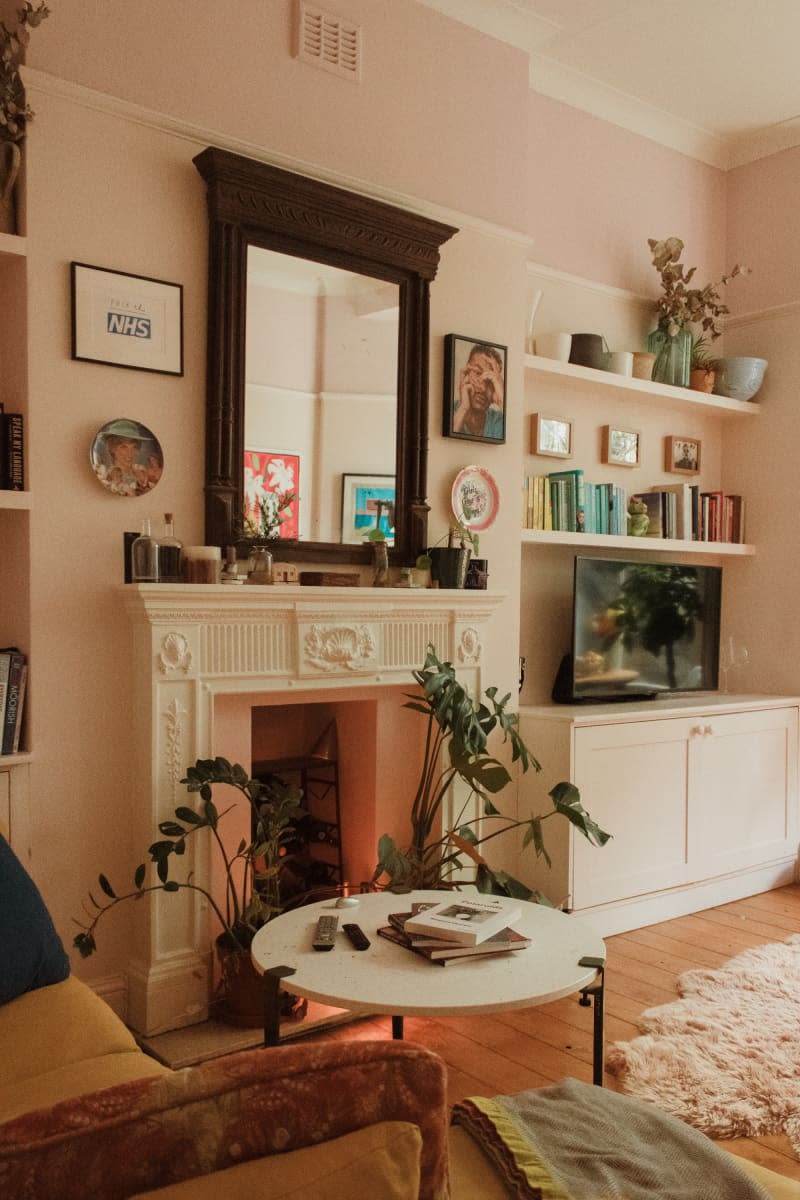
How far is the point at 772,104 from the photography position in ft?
14.5

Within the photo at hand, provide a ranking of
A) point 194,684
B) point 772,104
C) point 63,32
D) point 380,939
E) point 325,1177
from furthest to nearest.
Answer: point 772,104, point 194,684, point 63,32, point 380,939, point 325,1177

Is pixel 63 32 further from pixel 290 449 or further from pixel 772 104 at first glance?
pixel 772 104

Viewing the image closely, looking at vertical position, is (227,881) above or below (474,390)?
below

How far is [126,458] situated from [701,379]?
9.85 feet

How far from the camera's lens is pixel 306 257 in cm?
311

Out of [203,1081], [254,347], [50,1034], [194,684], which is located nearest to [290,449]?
[254,347]

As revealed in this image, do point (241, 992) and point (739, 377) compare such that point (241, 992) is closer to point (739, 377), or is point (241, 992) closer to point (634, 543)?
point (634, 543)

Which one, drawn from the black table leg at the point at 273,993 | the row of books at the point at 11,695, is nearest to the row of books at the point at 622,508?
the row of books at the point at 11,695

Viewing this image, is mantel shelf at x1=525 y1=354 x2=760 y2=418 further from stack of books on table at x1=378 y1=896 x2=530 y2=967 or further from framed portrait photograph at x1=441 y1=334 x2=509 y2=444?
stack of books on table at x1=378 y1=896 x2=530 y2=967

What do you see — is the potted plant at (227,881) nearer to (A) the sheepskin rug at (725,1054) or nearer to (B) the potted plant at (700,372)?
(A) the sheepskin rug at (725,1054)

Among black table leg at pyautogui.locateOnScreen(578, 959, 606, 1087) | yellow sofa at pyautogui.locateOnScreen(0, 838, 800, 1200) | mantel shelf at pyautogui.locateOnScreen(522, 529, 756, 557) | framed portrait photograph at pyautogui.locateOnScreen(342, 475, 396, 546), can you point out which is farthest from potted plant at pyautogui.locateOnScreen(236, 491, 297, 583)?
yellow sofa at pyautogui.locateOnScreen(0, 838, 800, 1200)

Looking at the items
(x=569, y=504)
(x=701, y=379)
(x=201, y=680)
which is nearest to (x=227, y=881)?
(x=201, y=680)

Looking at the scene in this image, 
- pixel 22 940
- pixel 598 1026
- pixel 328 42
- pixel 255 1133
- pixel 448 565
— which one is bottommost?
pixel 598 1026

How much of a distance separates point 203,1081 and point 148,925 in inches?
81.7
